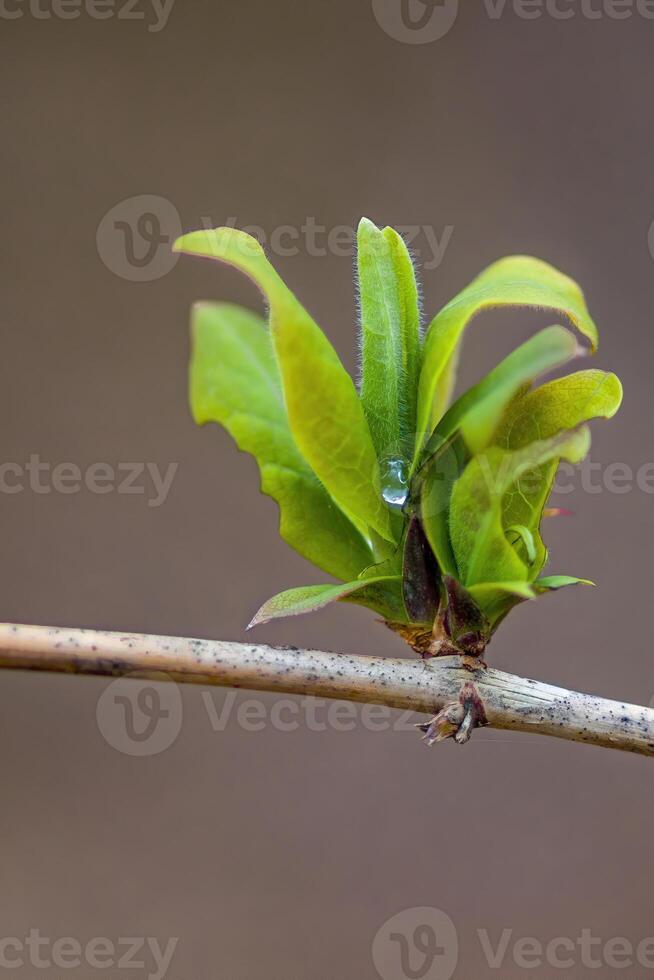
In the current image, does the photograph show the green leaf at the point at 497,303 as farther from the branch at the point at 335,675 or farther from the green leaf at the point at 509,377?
the branch at the point at 335,675

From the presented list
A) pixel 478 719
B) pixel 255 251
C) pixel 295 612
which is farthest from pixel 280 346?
pixel 478 719

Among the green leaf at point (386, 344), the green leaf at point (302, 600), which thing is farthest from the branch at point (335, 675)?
the green leaf at point (386, 344)

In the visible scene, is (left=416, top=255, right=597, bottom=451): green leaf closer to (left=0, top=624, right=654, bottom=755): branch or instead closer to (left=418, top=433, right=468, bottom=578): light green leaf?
(left=418, top=433, right=468, bottom=578): light green leaf

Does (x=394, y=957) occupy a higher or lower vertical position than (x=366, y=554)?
lower

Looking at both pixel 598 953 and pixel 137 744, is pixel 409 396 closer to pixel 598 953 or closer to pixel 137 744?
pixel 137 744

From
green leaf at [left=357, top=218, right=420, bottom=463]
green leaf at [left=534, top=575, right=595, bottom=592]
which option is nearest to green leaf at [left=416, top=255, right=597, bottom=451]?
green leaf at [left=357, top=218, right=420, bottom=463]
